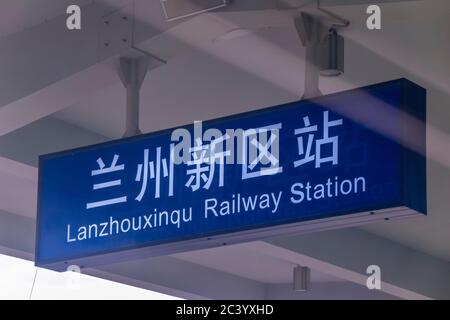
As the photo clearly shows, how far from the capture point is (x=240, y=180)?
397 cm

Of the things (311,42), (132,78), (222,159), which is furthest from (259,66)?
(222,159)

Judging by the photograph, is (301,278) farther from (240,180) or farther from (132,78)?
(240,180)

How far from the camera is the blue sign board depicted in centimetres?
371

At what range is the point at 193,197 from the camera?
13.3 ft

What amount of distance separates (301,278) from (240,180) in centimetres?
Answer: 411

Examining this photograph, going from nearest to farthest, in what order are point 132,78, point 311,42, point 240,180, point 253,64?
point 240,180 → point 311,42 → point 132,78 → point 253,64

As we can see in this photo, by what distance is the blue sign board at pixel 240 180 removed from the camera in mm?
3709

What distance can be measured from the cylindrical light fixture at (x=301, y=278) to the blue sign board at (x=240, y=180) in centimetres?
372

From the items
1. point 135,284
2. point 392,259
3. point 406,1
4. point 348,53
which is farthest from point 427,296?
point 406,1

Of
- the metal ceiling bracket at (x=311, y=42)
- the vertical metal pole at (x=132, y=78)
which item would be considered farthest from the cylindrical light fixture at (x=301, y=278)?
the metal ceiling bracket at (x=311, y=42)

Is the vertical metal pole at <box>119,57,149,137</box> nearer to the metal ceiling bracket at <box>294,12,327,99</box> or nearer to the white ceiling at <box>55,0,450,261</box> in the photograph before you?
the white ceiling at <box>55,0,450,261</box>

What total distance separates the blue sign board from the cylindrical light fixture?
3717mm

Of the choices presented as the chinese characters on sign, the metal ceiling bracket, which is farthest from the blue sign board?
the metal ceiling bracket

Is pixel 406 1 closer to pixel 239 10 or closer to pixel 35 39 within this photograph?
pixel 239 10
